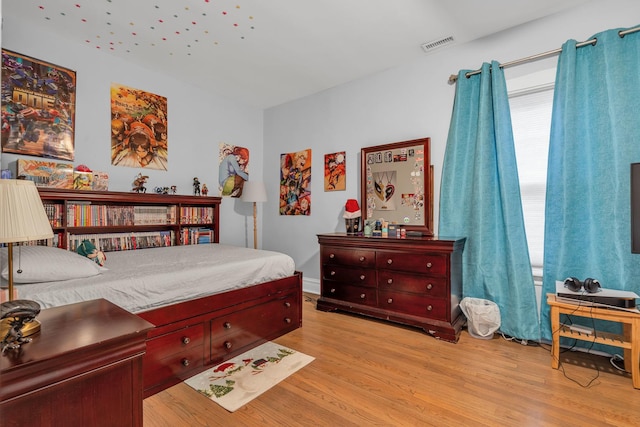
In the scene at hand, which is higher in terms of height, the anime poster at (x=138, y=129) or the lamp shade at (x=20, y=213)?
the anime poster at (x=138, y=129)

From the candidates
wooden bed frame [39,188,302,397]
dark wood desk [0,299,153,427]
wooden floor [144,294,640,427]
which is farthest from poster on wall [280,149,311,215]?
dark wood desk [0,299,153,427]

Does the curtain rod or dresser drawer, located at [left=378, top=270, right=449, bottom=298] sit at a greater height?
the curtain rod

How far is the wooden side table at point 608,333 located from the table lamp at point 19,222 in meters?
2.81

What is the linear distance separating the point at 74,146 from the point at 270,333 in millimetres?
2521

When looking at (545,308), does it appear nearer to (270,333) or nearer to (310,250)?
(270,333)

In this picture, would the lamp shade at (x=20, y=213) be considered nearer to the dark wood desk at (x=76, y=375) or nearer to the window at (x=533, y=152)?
the dark wood desk at (x=76, y=375)

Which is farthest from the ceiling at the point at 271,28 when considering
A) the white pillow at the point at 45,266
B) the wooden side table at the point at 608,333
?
the wooden side table at the point at 608,333

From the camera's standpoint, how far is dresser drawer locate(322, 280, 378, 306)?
3136mm

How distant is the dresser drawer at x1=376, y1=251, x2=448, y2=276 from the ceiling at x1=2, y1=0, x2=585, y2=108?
1.97m

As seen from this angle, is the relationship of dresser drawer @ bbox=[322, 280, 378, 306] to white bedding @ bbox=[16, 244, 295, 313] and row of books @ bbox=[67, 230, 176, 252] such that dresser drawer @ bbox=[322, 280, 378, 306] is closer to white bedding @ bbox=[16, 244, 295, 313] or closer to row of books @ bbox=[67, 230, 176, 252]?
white bedding @ bbox=[16, 244, 295, 313]

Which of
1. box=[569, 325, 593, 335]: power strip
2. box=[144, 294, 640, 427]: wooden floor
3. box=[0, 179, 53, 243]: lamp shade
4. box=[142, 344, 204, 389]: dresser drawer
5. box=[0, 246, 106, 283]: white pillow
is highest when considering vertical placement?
box=[0, 179, 53, 243]: lamp shade

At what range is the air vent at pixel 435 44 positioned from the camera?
120 inches

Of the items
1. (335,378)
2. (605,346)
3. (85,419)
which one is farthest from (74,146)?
(605,346)

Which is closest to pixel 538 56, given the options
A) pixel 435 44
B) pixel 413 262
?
pixel 435 44
